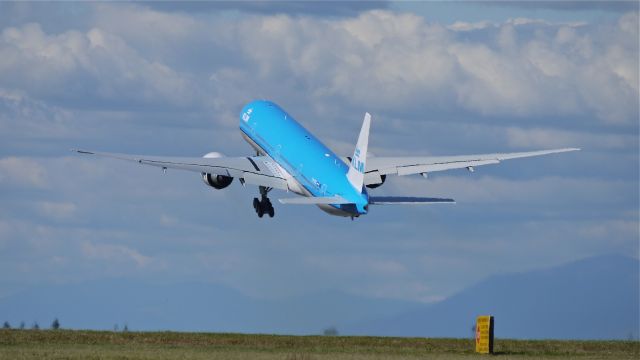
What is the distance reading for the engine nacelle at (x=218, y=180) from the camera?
11906cm

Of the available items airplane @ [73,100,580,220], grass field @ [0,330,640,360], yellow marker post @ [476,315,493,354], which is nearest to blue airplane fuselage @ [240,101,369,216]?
airplane @ [73,100,580,220]

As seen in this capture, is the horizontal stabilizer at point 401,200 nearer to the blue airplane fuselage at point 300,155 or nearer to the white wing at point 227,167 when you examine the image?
the blue airplane fuselage at point 300,155

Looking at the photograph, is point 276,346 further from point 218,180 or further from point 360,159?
point 218,180

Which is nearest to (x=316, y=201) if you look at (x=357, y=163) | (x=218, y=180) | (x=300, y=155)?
(x=357, y=163)

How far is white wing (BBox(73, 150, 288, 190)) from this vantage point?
114 meters

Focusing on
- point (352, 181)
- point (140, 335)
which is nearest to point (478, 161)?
point (352, 181)

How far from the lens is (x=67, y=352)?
70.1 m

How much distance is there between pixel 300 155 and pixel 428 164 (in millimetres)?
9287

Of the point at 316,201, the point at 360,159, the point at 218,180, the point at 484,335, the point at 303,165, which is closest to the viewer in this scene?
the point at 484,335

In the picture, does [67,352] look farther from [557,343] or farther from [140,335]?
[557,343]

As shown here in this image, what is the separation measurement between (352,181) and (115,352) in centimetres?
3420

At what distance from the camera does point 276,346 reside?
8088 cm

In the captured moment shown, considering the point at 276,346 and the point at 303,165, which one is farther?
the point at 303,165

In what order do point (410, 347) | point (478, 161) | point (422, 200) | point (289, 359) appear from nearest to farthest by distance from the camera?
point (289, 359), point (410, 347), point (422, 200), point (478, 161)
